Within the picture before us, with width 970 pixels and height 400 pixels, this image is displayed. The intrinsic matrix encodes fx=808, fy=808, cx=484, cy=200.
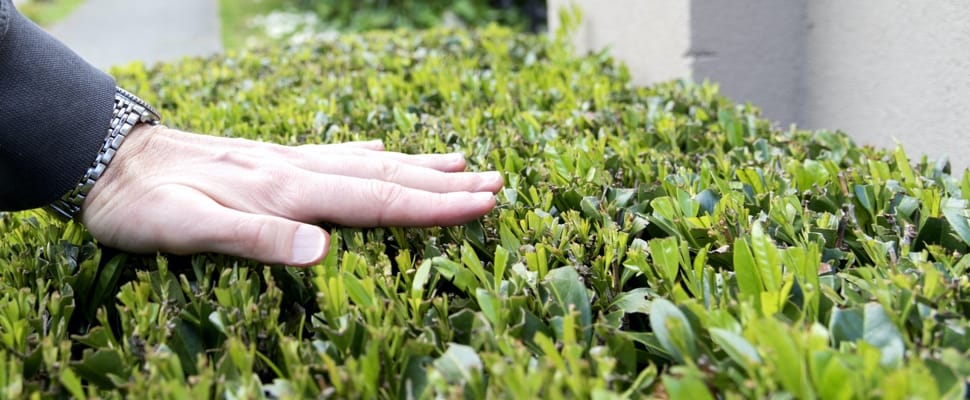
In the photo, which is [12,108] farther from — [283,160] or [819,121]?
[819,121]

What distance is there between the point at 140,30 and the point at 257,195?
1555cm

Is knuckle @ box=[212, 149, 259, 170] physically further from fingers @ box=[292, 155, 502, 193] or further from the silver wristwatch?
the silver wristwatch

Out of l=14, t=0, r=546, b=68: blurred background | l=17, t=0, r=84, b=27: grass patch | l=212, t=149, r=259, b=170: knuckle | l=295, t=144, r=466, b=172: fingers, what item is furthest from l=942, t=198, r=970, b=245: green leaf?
l=17, t=0, r=84, b=27: grass patch

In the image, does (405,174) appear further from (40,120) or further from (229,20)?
(229,20)

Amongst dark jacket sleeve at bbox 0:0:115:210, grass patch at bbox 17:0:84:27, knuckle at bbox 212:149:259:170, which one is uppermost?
dark jacket sleeve at bbox 0:0:115:210

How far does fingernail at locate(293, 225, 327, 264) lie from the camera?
146cm

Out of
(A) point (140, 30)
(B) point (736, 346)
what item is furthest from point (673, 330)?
(A) point (140, 30)

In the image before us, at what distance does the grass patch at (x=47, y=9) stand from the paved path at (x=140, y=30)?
0.94 ft

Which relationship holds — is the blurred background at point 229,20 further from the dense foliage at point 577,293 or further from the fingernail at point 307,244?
the fingernail at point 307,244

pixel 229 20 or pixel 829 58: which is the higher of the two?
pixel 829 58

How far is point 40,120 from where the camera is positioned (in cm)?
169

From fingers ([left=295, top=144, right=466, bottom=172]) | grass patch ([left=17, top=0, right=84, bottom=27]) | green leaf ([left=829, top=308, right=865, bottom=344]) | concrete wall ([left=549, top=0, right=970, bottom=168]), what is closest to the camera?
green leaf ([left=829, top=308, right=865, bottom=344])

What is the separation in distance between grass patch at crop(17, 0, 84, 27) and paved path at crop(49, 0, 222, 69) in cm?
29

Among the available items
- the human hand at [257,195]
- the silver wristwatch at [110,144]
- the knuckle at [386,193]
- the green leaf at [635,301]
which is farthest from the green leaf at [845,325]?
the silver wristwatch at [110,144]
